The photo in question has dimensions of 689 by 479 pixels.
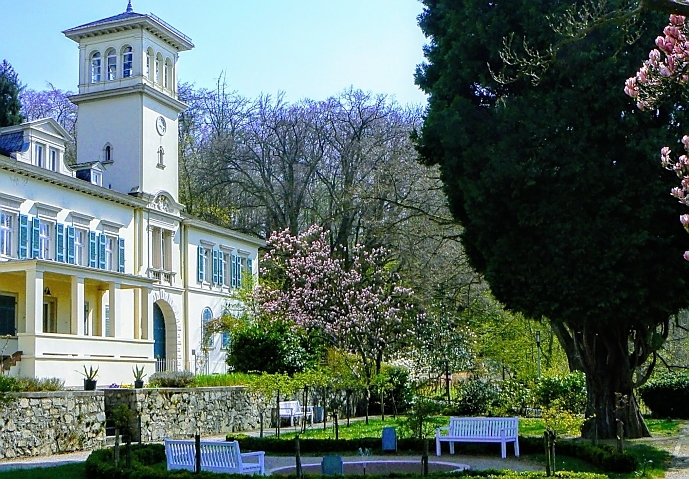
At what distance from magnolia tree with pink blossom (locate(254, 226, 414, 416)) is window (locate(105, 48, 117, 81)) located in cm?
956

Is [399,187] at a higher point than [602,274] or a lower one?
higher

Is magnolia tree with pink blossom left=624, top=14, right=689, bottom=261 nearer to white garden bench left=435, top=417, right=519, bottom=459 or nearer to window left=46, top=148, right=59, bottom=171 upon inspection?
white garden bench left=435, top=417, right=519, bottom=459

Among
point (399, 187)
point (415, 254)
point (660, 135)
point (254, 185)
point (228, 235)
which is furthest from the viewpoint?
point (254, 185)

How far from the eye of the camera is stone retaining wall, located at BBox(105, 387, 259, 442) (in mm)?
20062

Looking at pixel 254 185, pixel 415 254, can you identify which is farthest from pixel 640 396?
pixel 254 185

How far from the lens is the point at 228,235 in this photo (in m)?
41.0

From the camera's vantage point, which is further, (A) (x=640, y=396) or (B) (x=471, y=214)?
(A) (x=640, y=396)

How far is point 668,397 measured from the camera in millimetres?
26016

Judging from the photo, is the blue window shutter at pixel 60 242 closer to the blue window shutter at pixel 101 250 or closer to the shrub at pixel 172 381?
the blue window shutter at pixel 101 250

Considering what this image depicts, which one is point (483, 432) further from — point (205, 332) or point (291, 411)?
point (205, 332)

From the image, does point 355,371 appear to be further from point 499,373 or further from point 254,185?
point 254,185

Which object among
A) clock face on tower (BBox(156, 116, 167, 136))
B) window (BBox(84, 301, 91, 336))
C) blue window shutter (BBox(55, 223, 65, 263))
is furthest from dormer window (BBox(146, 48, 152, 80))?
window (BBox(84, 301, 91, 336))

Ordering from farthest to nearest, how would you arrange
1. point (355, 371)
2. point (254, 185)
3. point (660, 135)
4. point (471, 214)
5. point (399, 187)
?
point (254, 185) → point (399, 187) → point (355, 371) → point (471, 214) → point (660, 135)

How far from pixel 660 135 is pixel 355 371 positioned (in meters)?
12.4
